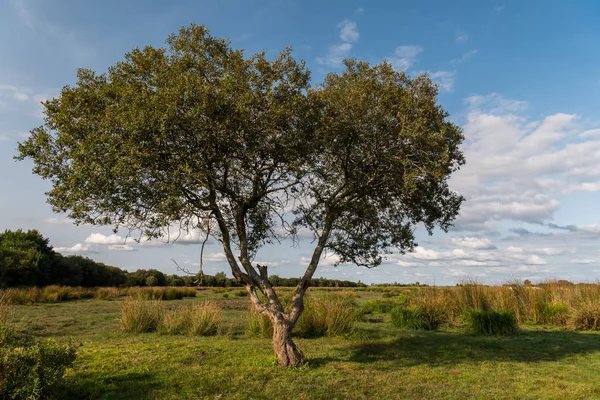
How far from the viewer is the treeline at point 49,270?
3534 centimetres

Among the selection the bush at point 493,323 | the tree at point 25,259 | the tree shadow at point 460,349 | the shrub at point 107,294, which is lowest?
the shrub at point 107,294

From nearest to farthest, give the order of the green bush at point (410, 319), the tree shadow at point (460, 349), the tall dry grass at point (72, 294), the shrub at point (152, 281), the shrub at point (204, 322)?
the tree shadow at point (460, 349), the shrub at point (204, 322), the green bush at point (410, 319), the tall dry grass at point (72, 294), the shrub at point (152, 281)

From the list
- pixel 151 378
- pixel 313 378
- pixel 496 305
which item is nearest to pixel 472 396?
pixel 313 378

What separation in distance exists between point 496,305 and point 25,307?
2612cm

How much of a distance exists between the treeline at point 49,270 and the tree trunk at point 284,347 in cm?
2075

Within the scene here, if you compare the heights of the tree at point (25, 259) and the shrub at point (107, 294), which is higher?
the tree at point (25, 259)

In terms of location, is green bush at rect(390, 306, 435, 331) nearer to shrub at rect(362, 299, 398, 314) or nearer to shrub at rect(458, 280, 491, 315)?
shrub at rect(458, 280, 491, 315)

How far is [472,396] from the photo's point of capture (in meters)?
7.63

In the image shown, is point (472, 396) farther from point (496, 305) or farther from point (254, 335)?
point (496, 305)

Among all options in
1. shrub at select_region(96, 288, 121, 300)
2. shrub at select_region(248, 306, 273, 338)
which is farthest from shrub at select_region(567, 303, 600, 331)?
shrub at select_region(96, 288, 121, 300)

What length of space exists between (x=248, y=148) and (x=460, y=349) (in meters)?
9.30

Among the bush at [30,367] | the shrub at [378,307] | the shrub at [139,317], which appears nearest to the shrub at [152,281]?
the shrub at [378,307]

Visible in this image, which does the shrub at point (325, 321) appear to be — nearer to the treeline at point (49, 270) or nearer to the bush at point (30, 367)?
the bush at point (30, 367)

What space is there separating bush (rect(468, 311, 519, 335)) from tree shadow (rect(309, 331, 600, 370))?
51cm
